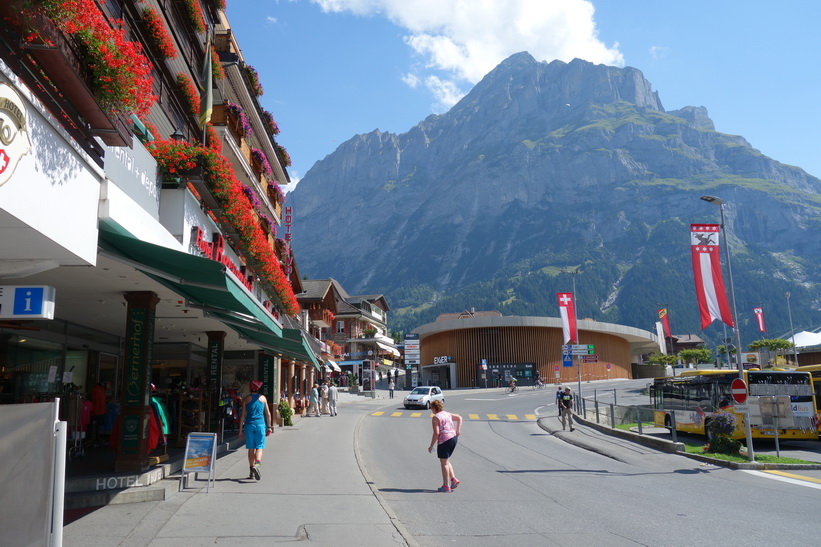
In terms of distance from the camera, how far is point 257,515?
8.25m

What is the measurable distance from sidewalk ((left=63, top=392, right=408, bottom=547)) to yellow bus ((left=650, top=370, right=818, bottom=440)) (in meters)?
11.9

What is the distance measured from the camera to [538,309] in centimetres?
18375

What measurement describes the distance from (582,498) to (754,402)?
1087 cm

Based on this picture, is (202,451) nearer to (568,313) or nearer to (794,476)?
(794,476)

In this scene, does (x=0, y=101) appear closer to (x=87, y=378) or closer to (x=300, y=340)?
(x=300, y=340)

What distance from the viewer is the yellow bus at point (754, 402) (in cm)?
1823

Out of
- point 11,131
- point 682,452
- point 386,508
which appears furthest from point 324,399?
point 11,131

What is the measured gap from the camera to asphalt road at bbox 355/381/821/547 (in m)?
7.73

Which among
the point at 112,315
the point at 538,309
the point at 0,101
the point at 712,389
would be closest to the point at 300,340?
the point at 112,315

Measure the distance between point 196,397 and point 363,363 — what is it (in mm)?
54021

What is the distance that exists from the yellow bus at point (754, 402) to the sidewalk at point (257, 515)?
11.9 m

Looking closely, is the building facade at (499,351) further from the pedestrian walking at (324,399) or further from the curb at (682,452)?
the curb at (682,452)

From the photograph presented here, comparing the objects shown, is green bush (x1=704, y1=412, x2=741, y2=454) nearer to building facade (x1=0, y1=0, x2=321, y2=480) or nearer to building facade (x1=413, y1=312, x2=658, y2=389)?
building facade (x1=0, y1=0, x2=321, y2=480)

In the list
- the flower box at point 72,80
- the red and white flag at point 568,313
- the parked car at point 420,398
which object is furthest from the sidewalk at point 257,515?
the red and white flag at point 568,313
